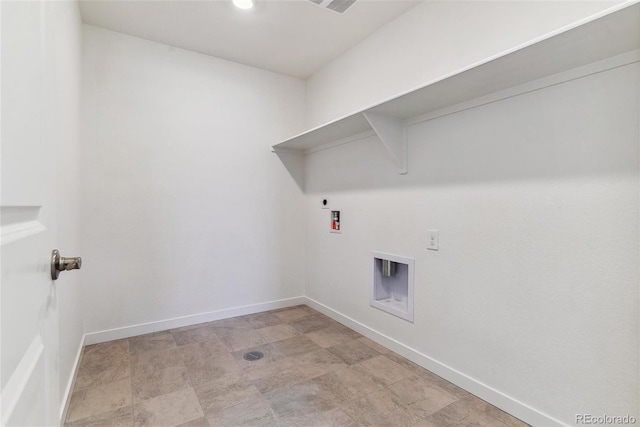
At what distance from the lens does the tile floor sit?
170 centimetres

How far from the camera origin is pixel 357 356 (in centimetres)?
238

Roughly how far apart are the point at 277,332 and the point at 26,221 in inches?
99.5

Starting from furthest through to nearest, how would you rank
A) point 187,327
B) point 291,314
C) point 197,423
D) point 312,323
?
point 291,314 → point 312,323 → point 187,327 → point 197,423

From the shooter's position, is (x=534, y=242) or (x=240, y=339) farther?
(x=240, y=339)

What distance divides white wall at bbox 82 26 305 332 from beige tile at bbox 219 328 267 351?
44 cm

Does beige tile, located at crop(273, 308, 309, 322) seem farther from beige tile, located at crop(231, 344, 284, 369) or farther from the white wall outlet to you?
the white wall outlet

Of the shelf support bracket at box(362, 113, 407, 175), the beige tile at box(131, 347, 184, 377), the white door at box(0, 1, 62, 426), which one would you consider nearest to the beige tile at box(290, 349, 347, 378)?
the beige tile at box(131, 347, 184, 377)

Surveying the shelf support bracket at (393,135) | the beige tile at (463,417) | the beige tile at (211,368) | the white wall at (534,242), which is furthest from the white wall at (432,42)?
the beige tile at (211,368)

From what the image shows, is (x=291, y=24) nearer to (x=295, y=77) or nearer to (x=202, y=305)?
(x=295, y=77)

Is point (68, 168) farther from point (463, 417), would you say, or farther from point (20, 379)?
point (463, 417)

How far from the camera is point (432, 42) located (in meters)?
2.19

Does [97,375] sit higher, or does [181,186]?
[181,186]

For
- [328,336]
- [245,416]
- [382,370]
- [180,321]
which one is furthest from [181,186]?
[382,370]

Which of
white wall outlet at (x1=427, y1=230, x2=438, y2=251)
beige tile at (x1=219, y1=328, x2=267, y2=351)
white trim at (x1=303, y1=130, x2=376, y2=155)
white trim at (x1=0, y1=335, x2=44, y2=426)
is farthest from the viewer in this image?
white trim at (x1=303, y1=130, x2=376, y2=155)
